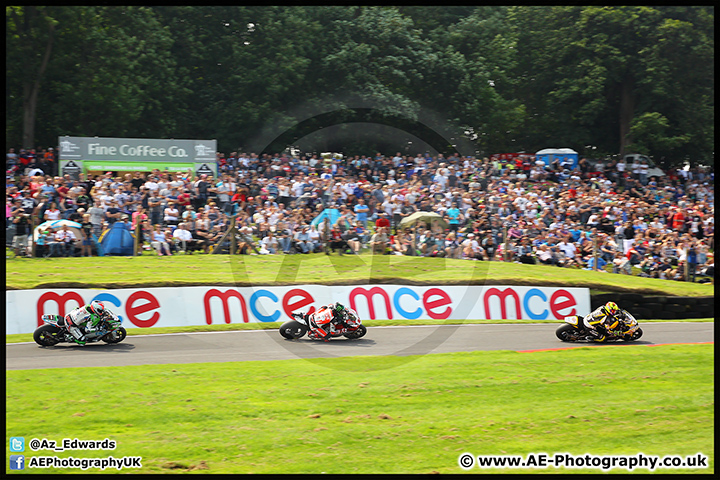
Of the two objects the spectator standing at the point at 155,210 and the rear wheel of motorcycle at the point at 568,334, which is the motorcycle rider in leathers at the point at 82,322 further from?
the rear wheel of motorcycle at the point at 568,334

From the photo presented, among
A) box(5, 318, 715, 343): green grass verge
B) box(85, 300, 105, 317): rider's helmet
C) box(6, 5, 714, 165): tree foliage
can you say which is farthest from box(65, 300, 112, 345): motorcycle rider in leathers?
box(6, 5, 714, 165): tree foliage

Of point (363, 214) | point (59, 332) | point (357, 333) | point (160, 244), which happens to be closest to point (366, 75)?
point (363, 214)

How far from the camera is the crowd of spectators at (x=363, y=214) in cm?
2169

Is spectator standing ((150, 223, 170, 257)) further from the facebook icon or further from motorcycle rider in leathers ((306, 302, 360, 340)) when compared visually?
the facebook icon

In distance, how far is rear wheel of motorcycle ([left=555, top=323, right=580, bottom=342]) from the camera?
1659cm

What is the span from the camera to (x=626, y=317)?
1692 cm

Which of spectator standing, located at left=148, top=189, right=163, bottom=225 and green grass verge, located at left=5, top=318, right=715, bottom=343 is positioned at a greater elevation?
spectator standing, located at left=148, top=189, right=163, bottom=225

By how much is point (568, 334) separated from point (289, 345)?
6.35 meters

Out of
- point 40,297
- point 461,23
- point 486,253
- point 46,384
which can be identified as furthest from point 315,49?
point 46,384

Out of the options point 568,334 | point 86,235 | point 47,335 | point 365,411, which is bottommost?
point 365,411

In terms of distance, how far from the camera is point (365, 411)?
11102 millimetres

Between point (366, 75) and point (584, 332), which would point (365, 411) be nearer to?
point (584, 332)

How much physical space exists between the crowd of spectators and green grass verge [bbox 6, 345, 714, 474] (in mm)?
8792

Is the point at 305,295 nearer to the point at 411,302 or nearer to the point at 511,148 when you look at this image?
the point at 411,302
